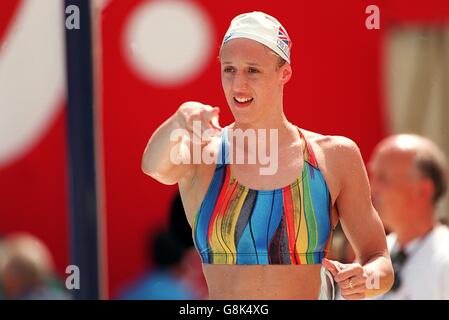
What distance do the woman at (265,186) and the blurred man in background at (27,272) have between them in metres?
2.26

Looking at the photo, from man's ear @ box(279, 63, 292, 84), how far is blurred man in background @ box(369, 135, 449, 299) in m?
0.99

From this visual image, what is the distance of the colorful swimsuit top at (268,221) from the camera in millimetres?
2291

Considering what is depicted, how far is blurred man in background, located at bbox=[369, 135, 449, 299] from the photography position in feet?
10.8

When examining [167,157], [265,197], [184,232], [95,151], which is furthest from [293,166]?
[95,151]

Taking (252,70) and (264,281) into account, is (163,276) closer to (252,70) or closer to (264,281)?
(264,281)

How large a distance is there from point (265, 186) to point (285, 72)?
29cm

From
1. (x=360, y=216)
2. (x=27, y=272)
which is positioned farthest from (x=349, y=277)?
(x=27, y=272)

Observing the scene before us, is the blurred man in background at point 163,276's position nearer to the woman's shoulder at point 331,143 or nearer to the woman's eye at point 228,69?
the woman's shoulder at point 331,143

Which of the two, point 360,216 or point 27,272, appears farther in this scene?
point 27,272

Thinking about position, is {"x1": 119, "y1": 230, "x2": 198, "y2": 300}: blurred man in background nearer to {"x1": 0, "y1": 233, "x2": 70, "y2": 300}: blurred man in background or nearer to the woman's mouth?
{"x1": 0, "y1": 233, "x2": 70, "y2": 300}: blurred man in background

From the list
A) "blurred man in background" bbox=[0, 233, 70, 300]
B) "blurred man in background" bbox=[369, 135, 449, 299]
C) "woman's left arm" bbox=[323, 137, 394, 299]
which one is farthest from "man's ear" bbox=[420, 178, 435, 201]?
"blurred man in background" bbox=[0, 233, 70, 300]

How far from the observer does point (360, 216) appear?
233 cm
